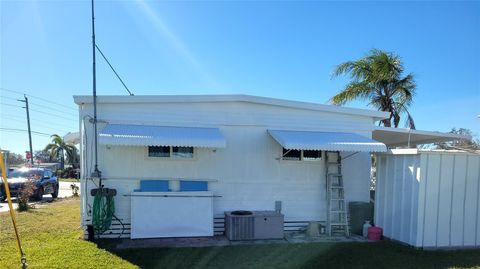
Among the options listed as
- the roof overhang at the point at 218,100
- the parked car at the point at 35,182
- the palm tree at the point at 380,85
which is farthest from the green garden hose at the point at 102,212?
the palm tree at the point at 380,85

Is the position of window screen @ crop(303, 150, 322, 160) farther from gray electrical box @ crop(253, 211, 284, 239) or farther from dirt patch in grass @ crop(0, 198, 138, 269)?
dirt patch in grass @ crop(0, 198, 138, 269)

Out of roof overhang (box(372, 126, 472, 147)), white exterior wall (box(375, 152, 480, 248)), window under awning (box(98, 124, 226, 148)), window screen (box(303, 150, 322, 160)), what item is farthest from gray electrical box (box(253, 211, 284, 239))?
roof overhang (box(372, 126, 472, 147))

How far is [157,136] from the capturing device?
8.16 m

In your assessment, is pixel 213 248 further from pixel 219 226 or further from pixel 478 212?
pixel 478 212

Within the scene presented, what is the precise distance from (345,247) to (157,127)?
532 centimetres

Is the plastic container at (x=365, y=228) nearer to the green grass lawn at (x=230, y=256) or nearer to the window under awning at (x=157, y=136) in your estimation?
the green grass lawn at (x=230, y=256)

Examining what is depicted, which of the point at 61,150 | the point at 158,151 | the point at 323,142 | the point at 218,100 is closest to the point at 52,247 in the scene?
the point at 158,151

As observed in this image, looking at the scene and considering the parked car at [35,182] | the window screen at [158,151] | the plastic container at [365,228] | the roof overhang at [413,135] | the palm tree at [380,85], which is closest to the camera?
the window screen at [158,151]

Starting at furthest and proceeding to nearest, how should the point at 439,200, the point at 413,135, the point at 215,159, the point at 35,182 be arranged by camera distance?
the point at 35,182 → the point at 413,135 → the point at 215,159 → the point at 439,200

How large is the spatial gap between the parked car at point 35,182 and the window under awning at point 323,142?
12980 mm

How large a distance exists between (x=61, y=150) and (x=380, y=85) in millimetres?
52549

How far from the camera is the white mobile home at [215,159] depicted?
861 centimetres

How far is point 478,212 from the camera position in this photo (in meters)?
8.35

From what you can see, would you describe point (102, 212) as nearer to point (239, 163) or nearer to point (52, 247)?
point (52, 247)
